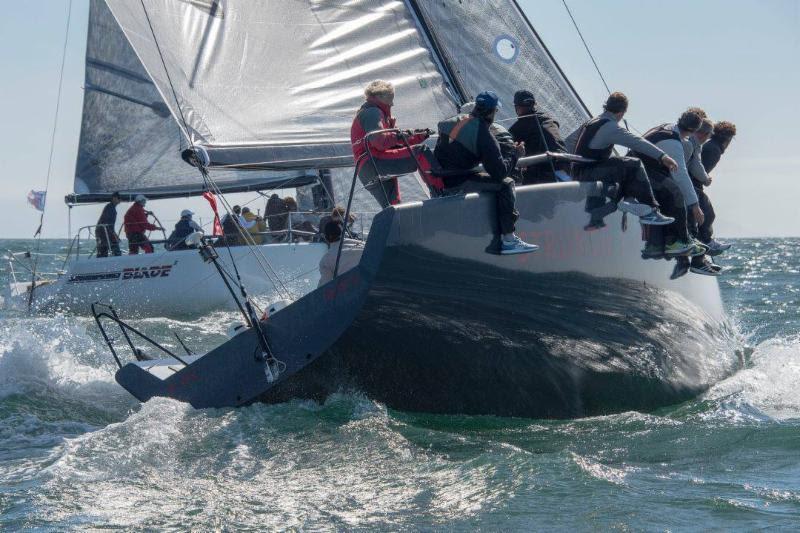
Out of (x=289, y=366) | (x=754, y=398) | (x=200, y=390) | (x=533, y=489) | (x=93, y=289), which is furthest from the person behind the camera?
(x=93, y=289)

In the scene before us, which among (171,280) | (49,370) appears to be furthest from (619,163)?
(171,280)

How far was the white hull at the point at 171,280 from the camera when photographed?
14703 mm

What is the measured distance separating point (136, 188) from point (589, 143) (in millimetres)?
10939

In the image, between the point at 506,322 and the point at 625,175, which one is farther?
the point at 625,175

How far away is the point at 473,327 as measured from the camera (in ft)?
17.7

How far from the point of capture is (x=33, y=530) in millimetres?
4137

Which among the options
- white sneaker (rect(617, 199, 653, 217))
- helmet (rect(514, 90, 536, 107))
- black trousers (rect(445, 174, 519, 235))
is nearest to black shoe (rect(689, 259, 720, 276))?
white sneaker (rect(617, 199, 653, 217))

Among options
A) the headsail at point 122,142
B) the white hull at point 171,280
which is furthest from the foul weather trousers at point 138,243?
the headsail at point 122,142

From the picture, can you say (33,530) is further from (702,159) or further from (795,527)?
(702,159)

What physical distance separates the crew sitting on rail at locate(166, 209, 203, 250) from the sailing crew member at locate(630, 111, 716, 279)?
948 cm

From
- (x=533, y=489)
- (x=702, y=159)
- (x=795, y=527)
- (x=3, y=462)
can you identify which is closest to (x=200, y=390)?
(x=3, y=462)

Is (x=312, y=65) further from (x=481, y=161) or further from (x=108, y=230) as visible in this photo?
(x=108, y=230)

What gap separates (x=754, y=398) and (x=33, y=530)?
14.3 feet

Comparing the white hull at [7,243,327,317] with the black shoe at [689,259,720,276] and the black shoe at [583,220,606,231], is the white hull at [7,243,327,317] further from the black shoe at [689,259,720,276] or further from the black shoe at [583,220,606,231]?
the black shoe at [583,220,606,231]
